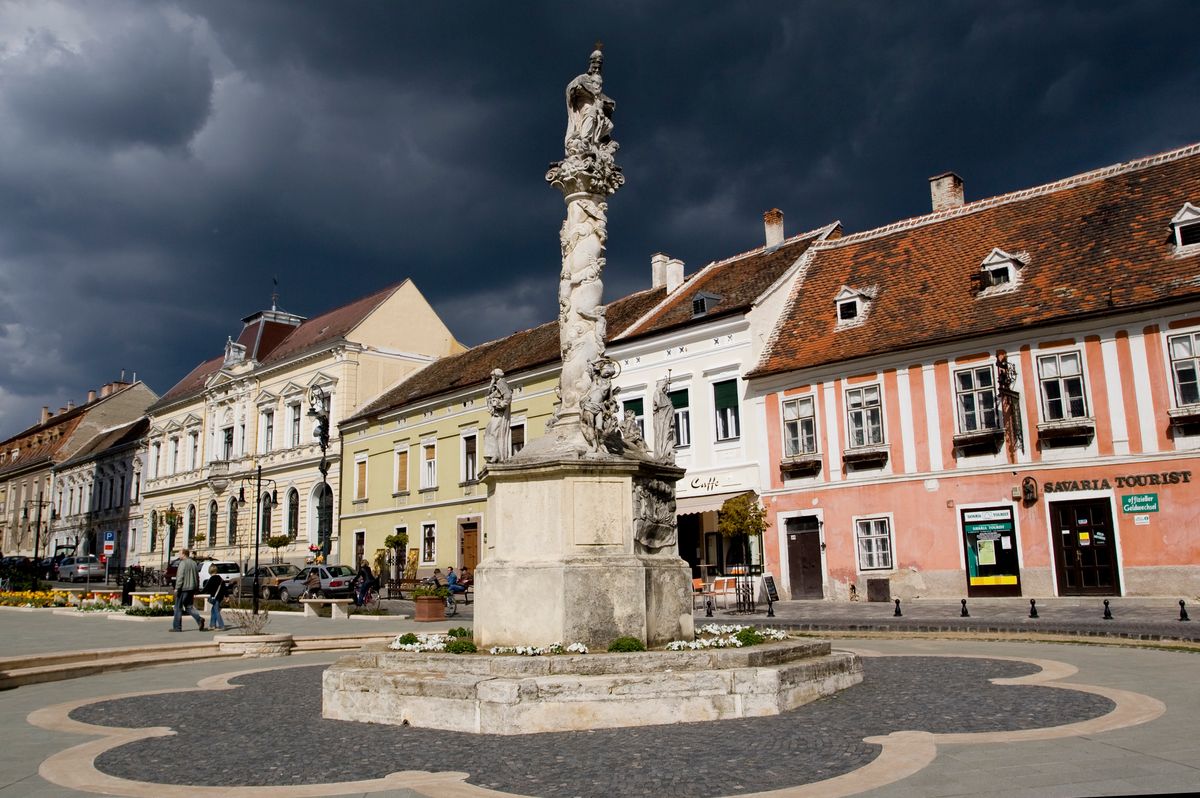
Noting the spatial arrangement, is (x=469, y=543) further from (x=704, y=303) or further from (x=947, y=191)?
(x=947, y=191)

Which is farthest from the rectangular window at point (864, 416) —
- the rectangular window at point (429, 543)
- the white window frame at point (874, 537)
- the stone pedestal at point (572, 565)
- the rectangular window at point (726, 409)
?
the rectangular window at point (429, 543)

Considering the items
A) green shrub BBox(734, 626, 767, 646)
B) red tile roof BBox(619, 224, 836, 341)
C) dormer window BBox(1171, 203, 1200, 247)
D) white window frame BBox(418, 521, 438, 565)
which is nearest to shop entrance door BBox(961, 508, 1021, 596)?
dormer window BBox(1171, 203, 1200, 247)

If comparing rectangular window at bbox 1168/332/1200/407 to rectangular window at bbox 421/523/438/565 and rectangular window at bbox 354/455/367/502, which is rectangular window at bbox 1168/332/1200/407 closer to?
rectangular window at bbox 421/523/438/565

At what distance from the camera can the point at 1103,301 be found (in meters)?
23.5

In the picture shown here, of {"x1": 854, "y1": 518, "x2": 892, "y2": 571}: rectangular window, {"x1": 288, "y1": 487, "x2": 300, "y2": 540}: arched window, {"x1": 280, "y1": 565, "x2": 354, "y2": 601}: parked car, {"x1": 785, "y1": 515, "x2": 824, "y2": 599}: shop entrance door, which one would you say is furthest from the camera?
{"x1": 288, "y1": 487, "x2": 300, "y2": 540}: arched window

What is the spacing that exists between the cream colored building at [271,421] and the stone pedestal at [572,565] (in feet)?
123

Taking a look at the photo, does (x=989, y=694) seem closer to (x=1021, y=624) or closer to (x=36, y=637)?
(x=1021, y=624)

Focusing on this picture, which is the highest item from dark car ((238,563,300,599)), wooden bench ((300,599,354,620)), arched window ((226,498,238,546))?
arched window ((226,498,238,546))

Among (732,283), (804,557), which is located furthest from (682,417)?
(804,557)

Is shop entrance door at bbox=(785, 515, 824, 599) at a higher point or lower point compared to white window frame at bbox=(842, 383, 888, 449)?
lower

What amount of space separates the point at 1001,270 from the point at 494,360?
22.4 m

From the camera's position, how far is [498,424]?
10914 millimetres

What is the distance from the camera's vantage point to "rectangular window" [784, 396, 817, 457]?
2861 cm

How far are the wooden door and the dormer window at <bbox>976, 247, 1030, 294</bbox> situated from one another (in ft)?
70.5
